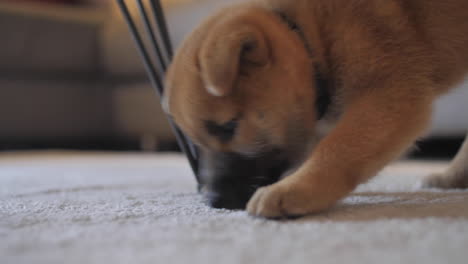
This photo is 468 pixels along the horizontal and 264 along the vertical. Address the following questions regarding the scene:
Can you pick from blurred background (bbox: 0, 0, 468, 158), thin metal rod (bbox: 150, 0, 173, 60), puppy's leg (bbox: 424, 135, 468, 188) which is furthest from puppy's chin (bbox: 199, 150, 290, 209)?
blurred background (bbox: 0, 0, 468, 158)

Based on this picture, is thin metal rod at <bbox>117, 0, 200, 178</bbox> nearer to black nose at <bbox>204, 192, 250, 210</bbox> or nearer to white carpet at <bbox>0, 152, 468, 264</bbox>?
white carpet at <bbox>0, 152, 468, 264</bbox>

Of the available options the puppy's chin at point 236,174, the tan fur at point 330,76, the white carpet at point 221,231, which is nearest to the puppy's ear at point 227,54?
the tan fur at point 330,76

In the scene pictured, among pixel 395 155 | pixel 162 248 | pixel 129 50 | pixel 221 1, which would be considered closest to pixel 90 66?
pixel 129 50

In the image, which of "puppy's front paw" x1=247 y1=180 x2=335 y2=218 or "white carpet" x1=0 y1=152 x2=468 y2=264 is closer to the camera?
"white carpet" x1=0 y1=152 x2=468 y2=264

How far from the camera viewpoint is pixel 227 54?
Answer: 0.97 m

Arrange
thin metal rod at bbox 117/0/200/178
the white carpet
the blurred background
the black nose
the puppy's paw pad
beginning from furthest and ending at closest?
the blurred background
thin metal rod at bbox 117/0/200/178
the black nose
the puppy's paw pad
the white carpet

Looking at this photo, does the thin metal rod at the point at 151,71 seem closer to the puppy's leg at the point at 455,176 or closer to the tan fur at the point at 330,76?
the tan fur at the point at 330,76

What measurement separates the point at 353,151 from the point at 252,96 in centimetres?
24

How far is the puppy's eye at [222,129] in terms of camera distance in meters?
1.05

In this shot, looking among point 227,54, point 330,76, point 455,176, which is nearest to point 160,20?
point 227,54

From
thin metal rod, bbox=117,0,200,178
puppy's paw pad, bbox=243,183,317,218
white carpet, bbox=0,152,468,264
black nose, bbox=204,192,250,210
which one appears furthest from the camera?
thin metal rod, bbox=117,0,200,178

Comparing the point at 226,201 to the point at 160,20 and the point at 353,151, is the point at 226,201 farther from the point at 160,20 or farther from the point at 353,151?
the point at 160,20

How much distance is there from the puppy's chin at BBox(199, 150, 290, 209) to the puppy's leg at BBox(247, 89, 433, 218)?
10cm

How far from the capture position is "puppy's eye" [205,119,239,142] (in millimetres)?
1049
